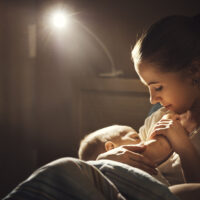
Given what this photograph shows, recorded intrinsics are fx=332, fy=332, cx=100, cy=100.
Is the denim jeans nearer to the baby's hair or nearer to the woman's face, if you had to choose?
the woman's face

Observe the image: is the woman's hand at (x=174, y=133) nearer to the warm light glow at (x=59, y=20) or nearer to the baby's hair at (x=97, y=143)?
the baby's hair at (x=97, y=143)

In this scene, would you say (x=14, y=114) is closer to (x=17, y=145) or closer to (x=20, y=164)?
(x=17, y=145)

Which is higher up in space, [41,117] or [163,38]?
[163,38]

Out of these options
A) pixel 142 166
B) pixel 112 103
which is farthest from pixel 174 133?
pixel 112 103

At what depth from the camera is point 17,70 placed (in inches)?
108

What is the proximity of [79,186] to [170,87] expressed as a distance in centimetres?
63

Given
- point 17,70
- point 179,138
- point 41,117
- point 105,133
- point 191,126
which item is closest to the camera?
point 179,138

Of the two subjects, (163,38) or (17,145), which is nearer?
(163,38)

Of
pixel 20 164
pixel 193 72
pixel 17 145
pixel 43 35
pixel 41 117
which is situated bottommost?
pixel 20 164

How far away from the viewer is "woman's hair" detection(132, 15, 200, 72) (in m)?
1.24

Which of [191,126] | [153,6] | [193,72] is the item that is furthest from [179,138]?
[153,6]

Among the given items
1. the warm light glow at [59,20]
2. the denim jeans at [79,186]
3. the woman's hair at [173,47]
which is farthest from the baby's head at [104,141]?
the warm light glow at [59,20]

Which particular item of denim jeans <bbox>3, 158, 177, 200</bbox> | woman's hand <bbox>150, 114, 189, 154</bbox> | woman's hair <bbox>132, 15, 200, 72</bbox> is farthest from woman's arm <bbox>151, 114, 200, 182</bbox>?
denim jeans <bbox>3, 158, 177, 200</bbox>

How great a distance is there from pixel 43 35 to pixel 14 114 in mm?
703
